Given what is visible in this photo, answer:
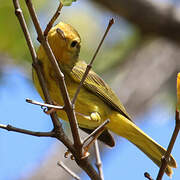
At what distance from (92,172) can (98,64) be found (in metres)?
4.02

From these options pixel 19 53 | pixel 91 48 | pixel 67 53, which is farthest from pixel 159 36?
pixel 67 53

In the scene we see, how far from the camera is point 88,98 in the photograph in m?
3.99

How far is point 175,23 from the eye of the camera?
6617 mm

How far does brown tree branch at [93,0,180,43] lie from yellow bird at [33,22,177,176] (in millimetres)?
2255

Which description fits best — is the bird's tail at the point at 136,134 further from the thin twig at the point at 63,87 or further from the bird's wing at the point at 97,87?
the thin twig at the point at 63,87

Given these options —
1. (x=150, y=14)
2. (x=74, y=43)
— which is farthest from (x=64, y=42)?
(x=150, y=14)

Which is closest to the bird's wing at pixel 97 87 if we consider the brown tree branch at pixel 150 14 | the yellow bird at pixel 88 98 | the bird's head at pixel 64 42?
the yellow bird at pixel 88 98

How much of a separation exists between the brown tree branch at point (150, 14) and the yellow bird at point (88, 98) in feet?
7.40

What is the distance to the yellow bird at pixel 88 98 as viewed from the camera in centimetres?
388

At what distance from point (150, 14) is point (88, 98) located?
2989mm

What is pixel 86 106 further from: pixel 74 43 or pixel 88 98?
pixel 74 43

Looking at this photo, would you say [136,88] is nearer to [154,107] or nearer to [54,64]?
[154,107]

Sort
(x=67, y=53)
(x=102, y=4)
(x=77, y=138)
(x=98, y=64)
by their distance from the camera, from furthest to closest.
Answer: (x=98, y=64) → (x=102, y=4) → (x=67, y=53) → (x=77, y=138)

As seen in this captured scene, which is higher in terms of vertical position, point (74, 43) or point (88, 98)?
point (74, 43)
